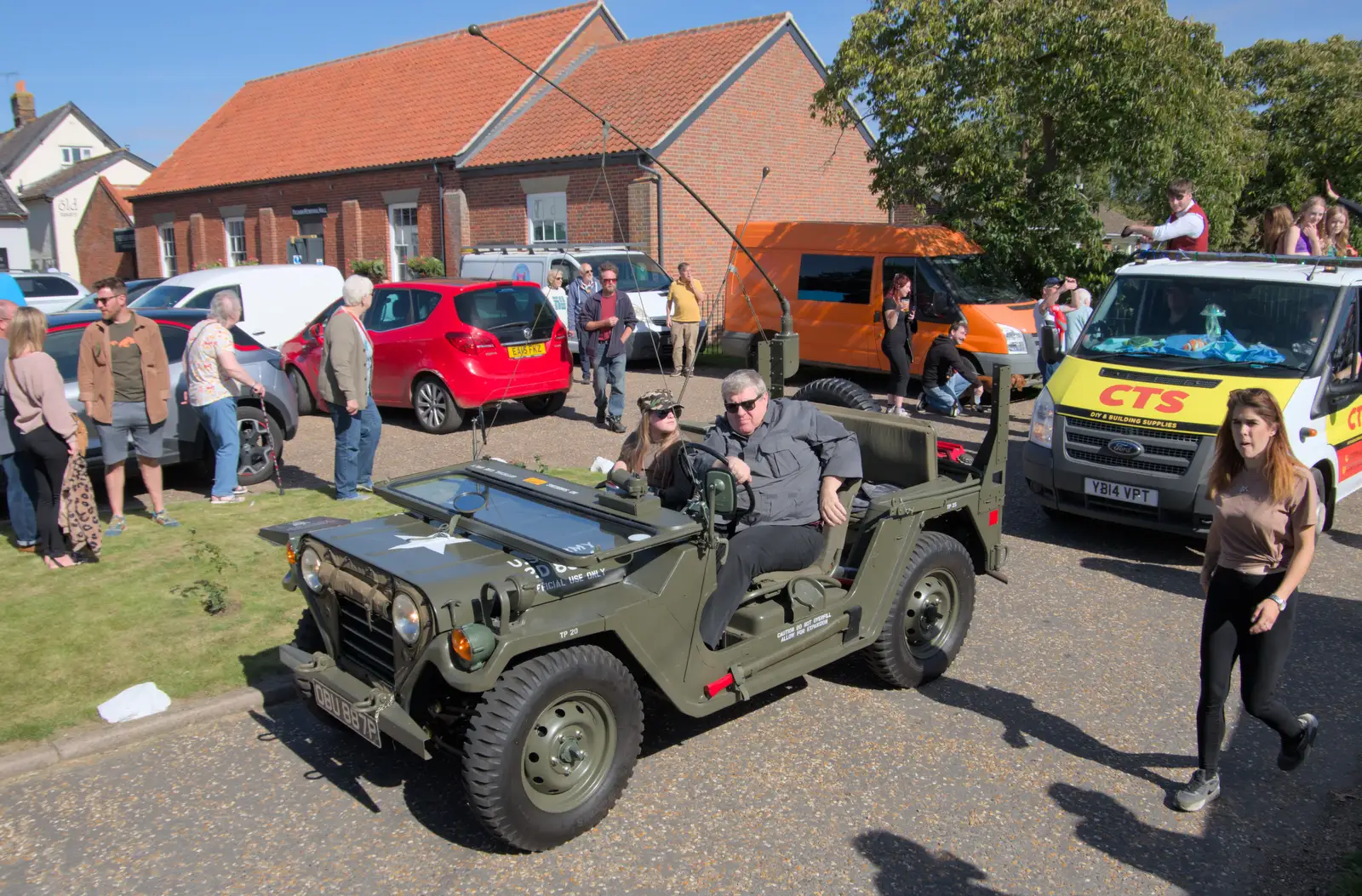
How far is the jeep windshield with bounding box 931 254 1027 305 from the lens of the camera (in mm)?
14008

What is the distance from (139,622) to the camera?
19.7 feet

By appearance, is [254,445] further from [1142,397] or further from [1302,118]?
[1302,118]

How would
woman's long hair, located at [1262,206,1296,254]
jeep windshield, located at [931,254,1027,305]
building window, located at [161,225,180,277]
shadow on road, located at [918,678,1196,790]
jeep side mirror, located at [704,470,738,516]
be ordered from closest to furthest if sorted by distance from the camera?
jeep side mirror, located at [704,470,738,516], shadow on road, located at [918,678,1196,790], woman's long hair, located at [1262,206,1296,254], jeep windshield, located at [931,254,1027,305], building window, located at [161,225,180,277]

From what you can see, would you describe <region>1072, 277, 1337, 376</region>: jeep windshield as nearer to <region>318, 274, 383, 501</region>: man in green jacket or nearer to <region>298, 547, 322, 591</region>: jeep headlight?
<region>318, 274, 383, 501</region>: man in green jacket

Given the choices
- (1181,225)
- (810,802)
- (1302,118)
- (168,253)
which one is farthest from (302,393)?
(168,253)

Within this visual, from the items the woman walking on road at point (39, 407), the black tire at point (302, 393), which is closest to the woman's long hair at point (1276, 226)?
the woman walking on road at point (39, 407)

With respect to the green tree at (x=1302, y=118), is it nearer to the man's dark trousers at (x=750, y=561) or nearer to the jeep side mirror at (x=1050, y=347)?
the jeep side mirror at (x=1050, y=347)

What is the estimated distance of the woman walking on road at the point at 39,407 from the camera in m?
6.48

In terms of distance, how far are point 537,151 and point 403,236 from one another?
5400 mm

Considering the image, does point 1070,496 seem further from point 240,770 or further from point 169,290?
point 169,290

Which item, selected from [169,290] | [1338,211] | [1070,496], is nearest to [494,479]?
[1070,496]

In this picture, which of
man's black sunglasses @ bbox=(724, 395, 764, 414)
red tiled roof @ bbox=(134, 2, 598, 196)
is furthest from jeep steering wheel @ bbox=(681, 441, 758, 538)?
red tiled roof @ bbox=(134, 2, 598, 196)

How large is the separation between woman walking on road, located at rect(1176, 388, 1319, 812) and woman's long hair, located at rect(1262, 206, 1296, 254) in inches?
257

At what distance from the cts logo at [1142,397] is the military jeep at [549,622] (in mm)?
3202
